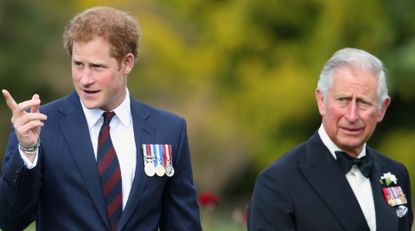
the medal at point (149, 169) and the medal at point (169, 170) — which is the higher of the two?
the medal at point (149, 169)

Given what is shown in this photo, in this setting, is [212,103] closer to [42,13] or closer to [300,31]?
[300,31]

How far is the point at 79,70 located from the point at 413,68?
14851mm

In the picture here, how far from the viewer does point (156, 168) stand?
20.5 feet

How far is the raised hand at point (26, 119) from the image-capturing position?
5648mm

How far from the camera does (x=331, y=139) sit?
6.07 metres

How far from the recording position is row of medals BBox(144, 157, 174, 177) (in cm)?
621

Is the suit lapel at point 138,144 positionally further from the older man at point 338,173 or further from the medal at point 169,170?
the older man at point 338,173

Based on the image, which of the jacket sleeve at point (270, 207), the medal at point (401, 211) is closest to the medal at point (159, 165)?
the jacket sleeve at point (270, 207)

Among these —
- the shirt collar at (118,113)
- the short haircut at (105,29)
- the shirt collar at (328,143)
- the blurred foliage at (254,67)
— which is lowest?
the blurred foliage at (254,67)

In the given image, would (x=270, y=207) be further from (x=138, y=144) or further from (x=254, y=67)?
(x=254, y=67)

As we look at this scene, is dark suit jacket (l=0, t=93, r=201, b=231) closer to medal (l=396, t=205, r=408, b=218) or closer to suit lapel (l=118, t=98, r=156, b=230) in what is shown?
suit lapel (l=118, t=98, r=156, b=230)

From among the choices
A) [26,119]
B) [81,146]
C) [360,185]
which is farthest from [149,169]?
[360,185]

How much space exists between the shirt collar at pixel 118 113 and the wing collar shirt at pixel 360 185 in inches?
39.2

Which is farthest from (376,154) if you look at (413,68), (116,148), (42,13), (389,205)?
(42,13)
